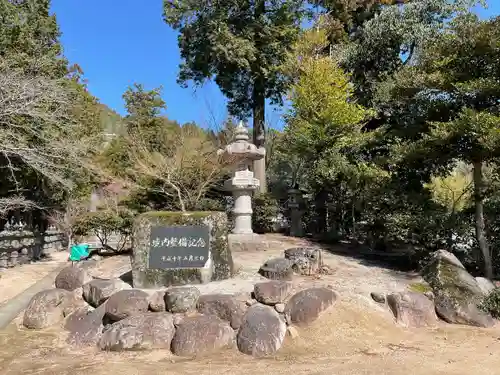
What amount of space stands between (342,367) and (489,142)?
4103mm

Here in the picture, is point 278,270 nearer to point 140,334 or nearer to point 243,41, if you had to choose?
point 140,334

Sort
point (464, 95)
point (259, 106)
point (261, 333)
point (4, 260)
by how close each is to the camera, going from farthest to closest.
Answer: point (259, 106), point (4, 260), point (464, 95), point (261, 333)

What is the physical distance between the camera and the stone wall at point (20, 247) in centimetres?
1150

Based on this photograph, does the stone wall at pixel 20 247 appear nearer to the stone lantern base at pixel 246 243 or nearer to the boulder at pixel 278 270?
the stone lantern base at pixel 246 243

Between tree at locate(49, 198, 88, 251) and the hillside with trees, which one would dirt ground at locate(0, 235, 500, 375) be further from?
tree at locate(49, 198, 88, 251)

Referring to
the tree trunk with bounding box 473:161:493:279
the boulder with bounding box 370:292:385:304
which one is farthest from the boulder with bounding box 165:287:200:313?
the tree trunk with bounding box 473:161:493:279

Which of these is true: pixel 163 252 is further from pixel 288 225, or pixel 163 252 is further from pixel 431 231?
pixel 288 225

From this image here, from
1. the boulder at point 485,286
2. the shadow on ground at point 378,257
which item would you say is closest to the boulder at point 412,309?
the boulder at point 485,286

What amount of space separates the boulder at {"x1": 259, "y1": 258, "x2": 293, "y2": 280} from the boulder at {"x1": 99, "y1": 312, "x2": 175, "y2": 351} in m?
1.75

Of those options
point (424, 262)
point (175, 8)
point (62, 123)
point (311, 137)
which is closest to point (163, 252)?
point (424, 262)

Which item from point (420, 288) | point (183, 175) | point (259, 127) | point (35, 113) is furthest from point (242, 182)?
point (259, 127)

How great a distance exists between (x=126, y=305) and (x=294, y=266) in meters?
2.69

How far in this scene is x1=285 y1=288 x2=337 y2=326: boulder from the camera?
4746 millimetres

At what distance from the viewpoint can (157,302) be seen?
5.04 metres
